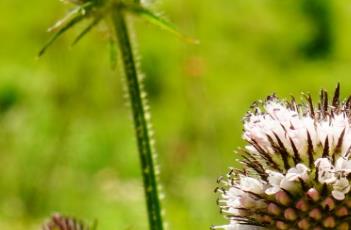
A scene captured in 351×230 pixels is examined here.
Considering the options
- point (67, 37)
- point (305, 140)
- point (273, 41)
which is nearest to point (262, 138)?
point (305, 140)

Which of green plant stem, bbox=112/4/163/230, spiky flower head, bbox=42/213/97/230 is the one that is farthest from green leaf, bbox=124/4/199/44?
spiky flower head, bbox=42/213/97/230

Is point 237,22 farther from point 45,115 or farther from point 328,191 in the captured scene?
point 328,191

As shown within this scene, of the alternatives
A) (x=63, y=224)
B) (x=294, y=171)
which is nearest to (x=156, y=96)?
(x=63, y=224)

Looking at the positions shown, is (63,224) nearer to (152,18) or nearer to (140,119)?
(140,119)

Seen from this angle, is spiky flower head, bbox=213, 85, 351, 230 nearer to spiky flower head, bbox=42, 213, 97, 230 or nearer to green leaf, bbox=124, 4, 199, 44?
green leaf, bbox=124, 4, 199, 44

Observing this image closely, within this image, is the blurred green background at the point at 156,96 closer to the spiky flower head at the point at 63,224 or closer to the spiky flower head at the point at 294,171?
the spiky flower head at the point at 63,224
